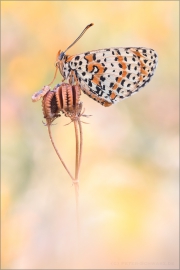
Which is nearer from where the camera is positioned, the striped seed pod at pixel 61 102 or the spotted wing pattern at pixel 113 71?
the striped seed pod at pixel 61 102

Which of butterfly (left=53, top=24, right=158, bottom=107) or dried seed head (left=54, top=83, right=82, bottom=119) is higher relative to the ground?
butterfly (left=53, top=24, right=158, bottom=107)

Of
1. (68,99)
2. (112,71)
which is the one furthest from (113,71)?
(68,99)

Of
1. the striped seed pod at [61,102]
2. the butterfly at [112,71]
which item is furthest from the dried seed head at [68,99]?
the butterfly at [112,71]

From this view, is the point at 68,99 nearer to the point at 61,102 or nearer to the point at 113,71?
the point at 61,102

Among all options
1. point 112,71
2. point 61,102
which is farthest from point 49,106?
point 112,71

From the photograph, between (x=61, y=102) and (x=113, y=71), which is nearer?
(x=61, y=102)

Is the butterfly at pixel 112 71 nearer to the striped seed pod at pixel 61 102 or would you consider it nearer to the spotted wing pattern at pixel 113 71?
the spotted wing pattern at pixel 113 71

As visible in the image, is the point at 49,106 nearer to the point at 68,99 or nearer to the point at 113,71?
the point at 68,99

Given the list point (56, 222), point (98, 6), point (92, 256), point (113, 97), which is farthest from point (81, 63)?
point (98, 6)

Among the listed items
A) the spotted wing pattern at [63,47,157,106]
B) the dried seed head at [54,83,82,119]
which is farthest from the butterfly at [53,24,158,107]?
the dried seed head at [54,83,82,119]

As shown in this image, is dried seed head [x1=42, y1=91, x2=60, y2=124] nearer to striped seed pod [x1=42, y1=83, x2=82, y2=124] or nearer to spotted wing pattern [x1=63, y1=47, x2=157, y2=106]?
striped seed pod [x1=42, y1=83, x2=82, y2=124]
